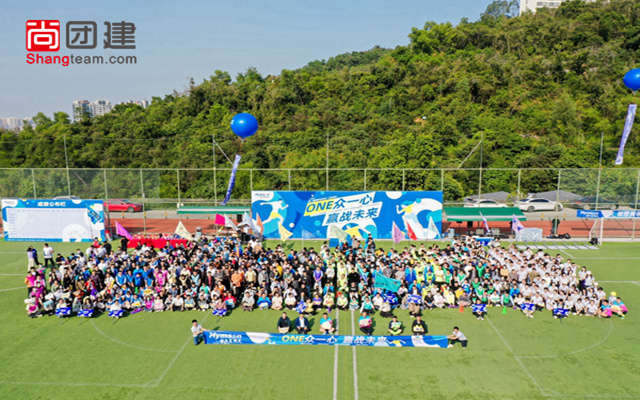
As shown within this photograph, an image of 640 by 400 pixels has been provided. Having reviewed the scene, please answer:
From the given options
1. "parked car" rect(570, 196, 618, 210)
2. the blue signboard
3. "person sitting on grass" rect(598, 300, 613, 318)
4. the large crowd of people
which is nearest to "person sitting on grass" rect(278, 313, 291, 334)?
the large crowd of people

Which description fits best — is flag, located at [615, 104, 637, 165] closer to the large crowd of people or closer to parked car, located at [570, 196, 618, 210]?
the large crowd of people

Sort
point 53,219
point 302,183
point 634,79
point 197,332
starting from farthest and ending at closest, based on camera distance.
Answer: point 302,183 → point 53,219 → point 634,79 → point 197,332

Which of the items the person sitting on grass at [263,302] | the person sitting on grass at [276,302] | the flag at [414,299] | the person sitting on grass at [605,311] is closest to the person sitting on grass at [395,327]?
the flag at [414,299]

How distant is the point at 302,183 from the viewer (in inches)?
1650

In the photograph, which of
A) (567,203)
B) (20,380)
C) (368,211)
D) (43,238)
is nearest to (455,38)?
(567,203)

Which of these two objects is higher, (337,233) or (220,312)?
(337,233)

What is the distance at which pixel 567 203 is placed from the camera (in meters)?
30.1

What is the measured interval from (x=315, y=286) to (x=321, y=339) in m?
3.00

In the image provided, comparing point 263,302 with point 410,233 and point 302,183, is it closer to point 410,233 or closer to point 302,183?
point 410,233

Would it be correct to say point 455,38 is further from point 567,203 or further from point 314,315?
point 314,315

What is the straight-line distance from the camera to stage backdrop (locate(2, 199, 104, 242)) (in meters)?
25.1

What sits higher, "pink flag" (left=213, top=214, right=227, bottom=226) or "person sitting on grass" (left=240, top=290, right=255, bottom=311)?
"pink flag" (left=213, top=214, right=227, bottom=226)

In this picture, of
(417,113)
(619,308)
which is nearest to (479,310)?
(619,308)

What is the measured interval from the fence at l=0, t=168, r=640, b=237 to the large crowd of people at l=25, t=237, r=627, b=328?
34.0 ft
